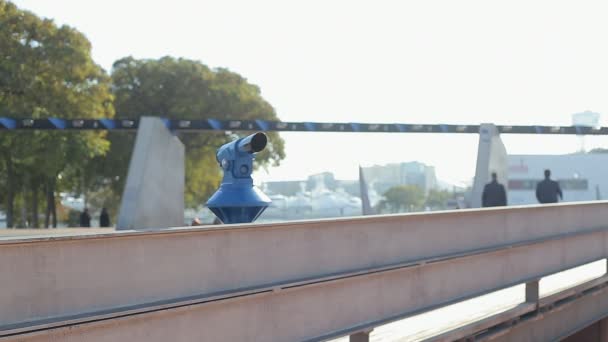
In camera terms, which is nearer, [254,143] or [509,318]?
[509,318]

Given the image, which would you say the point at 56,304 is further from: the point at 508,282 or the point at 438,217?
the point at 508,282

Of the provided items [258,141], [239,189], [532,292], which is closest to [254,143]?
[258,141]

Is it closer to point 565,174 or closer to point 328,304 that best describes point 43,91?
point 328,304

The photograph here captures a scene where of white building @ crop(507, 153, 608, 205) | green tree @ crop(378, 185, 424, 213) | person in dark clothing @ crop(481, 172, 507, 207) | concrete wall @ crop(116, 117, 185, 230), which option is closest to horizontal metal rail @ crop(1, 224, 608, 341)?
concrete wall @ crop(116, 117, 185, 230)

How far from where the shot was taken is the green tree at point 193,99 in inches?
1975

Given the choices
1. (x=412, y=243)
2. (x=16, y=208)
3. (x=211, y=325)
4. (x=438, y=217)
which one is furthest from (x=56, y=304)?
(x=16, y=208)

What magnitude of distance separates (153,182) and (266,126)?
346 centimetres

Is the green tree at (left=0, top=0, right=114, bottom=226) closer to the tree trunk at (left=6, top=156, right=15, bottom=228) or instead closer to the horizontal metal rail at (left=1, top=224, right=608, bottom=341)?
the tree trunk at (left=6, top=156, right=15, bottom=228)

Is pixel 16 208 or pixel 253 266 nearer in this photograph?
pixel 253 266

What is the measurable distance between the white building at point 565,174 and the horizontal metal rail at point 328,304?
223 feet

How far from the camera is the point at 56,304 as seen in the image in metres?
3.92

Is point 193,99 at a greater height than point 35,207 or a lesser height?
greater

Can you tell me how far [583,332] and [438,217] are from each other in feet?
22.0

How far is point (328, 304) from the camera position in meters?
5.55
